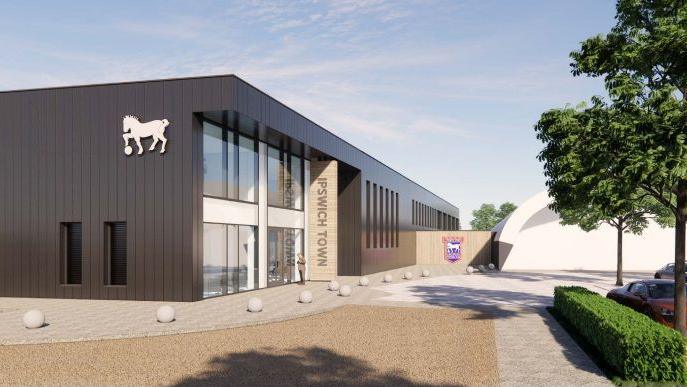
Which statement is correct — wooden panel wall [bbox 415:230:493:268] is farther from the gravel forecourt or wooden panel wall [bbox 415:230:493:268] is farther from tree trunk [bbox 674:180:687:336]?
tree trunk [bbox 674:180:687:336]

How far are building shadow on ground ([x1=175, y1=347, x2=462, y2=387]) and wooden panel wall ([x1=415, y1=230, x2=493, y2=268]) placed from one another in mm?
41527

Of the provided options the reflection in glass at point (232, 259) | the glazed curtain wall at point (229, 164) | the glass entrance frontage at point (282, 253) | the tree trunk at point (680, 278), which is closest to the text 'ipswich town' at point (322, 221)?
the glass entrance frontage at point (282, 253)

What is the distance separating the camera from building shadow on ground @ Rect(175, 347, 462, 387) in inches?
380

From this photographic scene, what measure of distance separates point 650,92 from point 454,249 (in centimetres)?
4171

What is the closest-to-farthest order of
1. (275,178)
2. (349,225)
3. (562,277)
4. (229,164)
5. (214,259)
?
(214,259)
(229,164)
(275,178)
(349,225)
(562,277)

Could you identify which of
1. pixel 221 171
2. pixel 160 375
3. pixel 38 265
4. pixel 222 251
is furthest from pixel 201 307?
pixel 160 375

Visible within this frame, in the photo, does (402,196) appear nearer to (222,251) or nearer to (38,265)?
(222,251)

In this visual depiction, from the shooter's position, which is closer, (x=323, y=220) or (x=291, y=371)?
(x=291, y=371)

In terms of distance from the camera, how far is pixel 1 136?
2314 centimetres

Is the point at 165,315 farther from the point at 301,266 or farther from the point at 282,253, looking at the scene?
the point at 301,266

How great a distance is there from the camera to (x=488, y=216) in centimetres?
14775

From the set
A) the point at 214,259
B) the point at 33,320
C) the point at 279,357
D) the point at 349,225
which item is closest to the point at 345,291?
the point at 214,259

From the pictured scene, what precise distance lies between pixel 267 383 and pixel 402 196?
40.1 meters

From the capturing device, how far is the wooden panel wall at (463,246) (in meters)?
53.1
